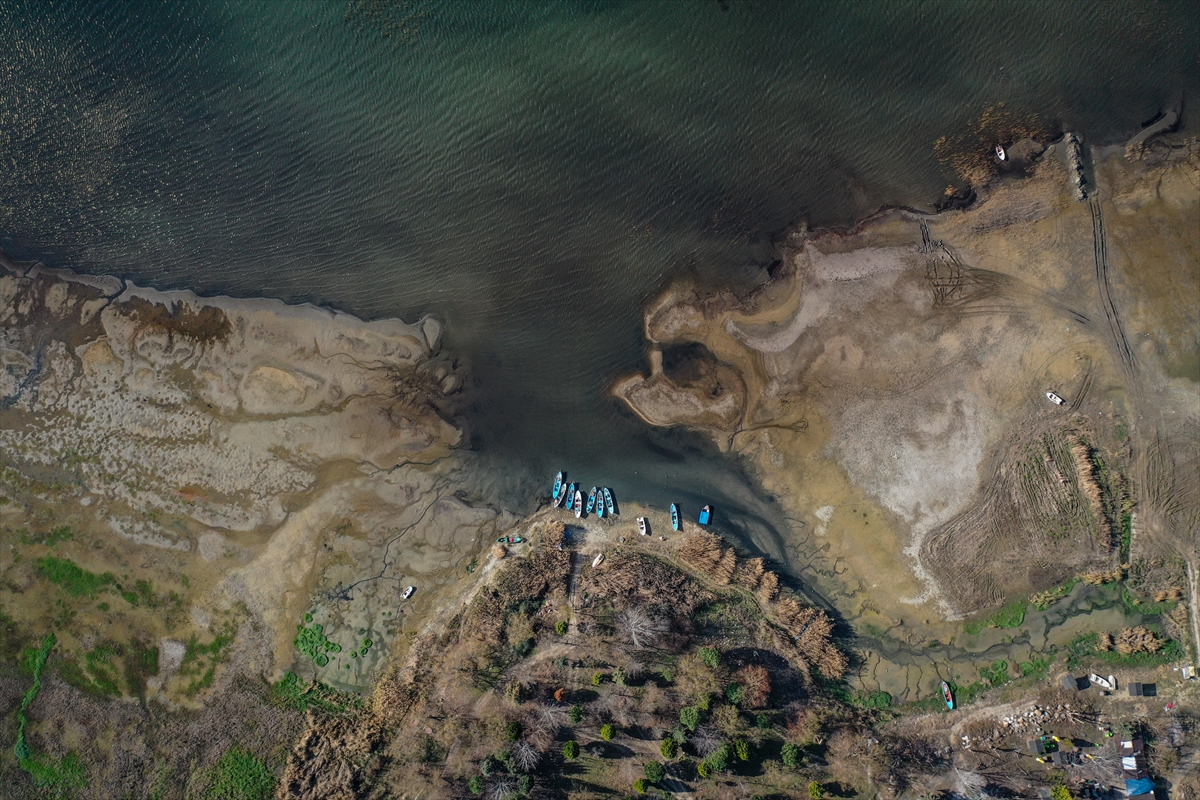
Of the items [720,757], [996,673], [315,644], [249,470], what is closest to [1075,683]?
[996,673]

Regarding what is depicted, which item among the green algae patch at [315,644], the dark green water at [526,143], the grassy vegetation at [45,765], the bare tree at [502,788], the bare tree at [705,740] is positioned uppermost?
A: the dark green water at [526,143]

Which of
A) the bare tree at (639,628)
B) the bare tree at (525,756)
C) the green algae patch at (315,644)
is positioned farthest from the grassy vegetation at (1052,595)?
the green algae patch at (315,644)

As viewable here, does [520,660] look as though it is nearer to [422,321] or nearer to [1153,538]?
[422,321]

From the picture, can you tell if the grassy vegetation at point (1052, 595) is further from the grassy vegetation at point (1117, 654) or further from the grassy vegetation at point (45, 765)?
the grassy vegetation at point (45, 765)

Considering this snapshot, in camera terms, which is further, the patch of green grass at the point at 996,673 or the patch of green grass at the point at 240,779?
the patch of green grass at the point at 240,779

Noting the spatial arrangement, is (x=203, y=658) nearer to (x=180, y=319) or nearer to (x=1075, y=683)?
(x=180, y=319)

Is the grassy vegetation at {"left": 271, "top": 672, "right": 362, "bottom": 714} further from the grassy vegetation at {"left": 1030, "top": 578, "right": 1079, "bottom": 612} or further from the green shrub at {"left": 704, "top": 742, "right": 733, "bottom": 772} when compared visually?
the grassy vegetation at {"left": 1030, "top": 578, "right": 1079, "bottom": 612}

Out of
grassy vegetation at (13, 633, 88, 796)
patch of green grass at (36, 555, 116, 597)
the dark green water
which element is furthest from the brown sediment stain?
grassy vegetation at (13, 633, 88, 796)
